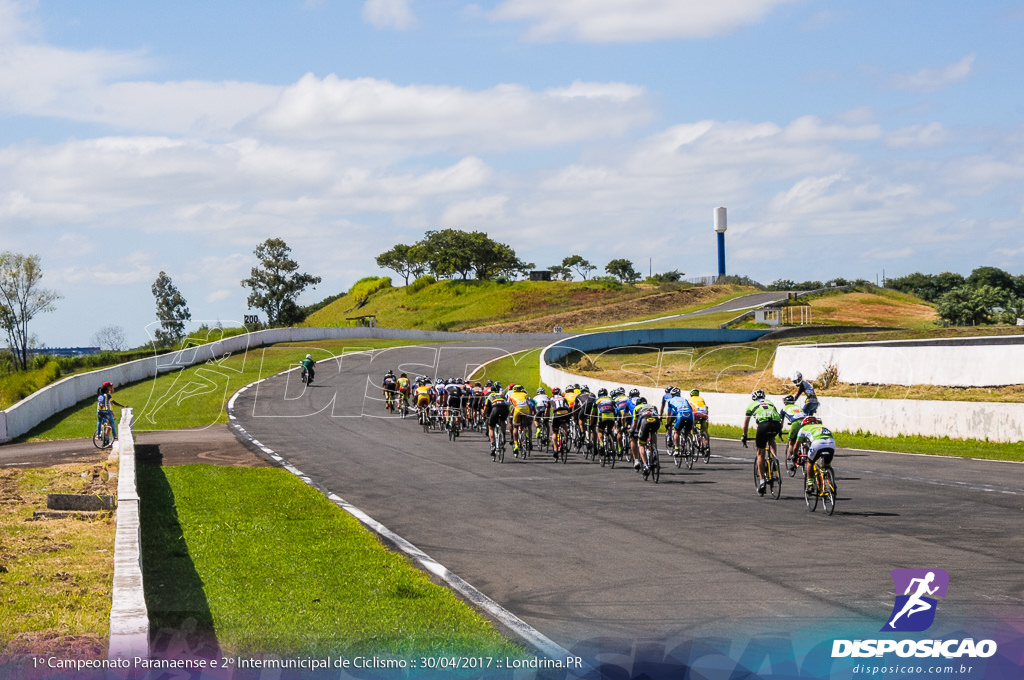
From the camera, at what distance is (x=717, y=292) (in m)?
116

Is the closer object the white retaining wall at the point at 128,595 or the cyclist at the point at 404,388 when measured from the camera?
the white retaining wall at the point at 128,595

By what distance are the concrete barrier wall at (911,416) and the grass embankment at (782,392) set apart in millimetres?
216

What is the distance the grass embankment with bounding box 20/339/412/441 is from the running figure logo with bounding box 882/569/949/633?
30.6 meters

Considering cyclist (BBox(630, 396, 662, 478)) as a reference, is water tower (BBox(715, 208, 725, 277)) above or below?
above

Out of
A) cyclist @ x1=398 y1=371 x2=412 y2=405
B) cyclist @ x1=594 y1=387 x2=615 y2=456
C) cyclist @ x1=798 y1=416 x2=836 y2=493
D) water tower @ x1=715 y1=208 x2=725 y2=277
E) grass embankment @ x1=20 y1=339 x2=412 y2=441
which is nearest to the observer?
cyclist @ x1=798 y1=416 x2=836 y2=493

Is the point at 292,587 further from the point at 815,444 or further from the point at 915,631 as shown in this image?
the point at 815,444

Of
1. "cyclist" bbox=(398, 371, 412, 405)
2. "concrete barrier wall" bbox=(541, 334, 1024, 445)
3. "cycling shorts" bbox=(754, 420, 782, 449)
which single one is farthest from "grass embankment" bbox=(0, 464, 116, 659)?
"concrete barrier wall" bbox=(541, 334, 1024, 445)

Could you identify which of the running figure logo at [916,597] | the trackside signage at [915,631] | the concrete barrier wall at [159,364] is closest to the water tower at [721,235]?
the concrete barrier wall at [159,364]

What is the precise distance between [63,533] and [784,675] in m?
10.7

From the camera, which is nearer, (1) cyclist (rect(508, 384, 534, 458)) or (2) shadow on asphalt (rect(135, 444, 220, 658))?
(2) shadow on asphalt (rect(135, 444, 220, 658))

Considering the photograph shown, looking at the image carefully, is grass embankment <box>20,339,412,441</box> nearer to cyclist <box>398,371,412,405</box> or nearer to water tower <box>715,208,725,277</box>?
cyclist <box>398,371,412,405</box>

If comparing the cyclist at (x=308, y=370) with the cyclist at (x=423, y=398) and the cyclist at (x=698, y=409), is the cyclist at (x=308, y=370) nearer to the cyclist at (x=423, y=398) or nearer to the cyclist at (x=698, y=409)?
the cyclist at (x=423, y=398)

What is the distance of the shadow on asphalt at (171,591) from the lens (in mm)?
8008

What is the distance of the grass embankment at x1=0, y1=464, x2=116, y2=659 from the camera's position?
8.33m
